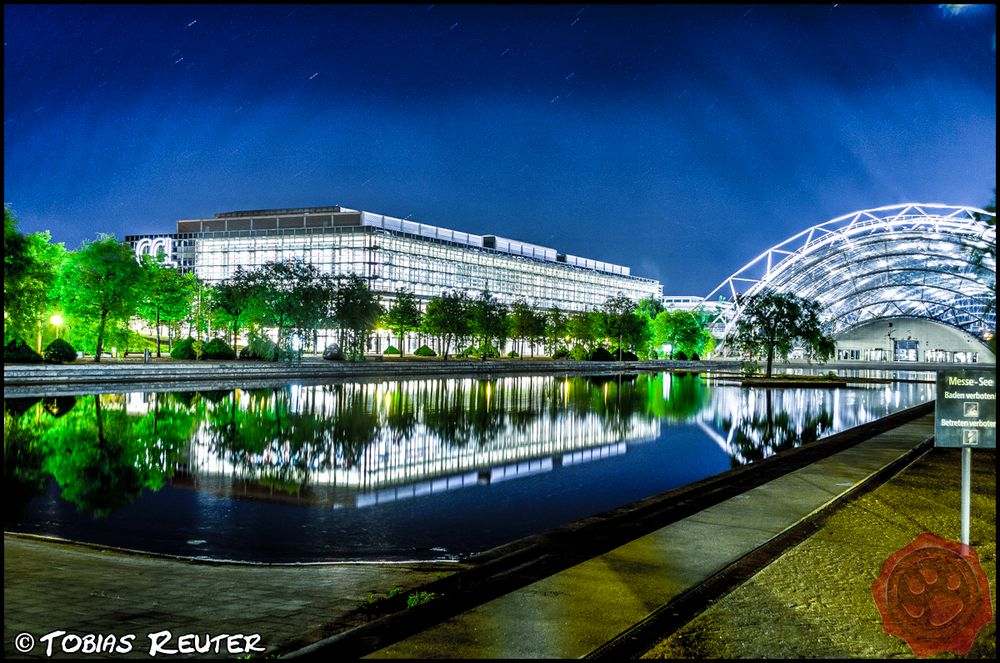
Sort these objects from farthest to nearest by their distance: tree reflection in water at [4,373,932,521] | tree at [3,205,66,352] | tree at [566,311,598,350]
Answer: tree at [566,311,598,350] < tree at [3,205,66,352] < tree reflection in water at [4,373,932,521]

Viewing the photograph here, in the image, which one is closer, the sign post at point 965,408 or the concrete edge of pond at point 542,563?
the concrete edge of pond at point 542,563

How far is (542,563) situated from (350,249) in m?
123

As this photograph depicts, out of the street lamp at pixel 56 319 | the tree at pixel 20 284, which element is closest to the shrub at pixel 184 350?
the street lamp at pixel 56 319

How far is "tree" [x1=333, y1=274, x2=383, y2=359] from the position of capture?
69.1m

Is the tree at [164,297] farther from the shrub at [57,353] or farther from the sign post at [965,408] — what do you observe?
the sign post at [965,408]

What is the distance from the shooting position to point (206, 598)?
816cm

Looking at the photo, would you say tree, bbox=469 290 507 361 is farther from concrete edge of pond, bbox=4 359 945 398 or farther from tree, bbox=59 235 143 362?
tree, bbox=59 235 143 362

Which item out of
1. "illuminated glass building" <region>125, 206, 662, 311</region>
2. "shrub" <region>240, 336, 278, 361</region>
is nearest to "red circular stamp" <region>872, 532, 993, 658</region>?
"shrub" <region>240, 336, 278, 361</region>

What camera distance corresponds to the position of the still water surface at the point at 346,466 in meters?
11.7

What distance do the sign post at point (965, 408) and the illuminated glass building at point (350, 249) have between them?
112411 millimetres

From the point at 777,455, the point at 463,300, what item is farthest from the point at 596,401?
the point at 463,300

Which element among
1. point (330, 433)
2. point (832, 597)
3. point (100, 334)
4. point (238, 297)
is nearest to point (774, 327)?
point (238, 297)

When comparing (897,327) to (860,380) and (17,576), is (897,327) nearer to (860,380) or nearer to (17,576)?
(860,380)

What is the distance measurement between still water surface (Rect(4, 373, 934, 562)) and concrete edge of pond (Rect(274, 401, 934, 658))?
93 centimetres
